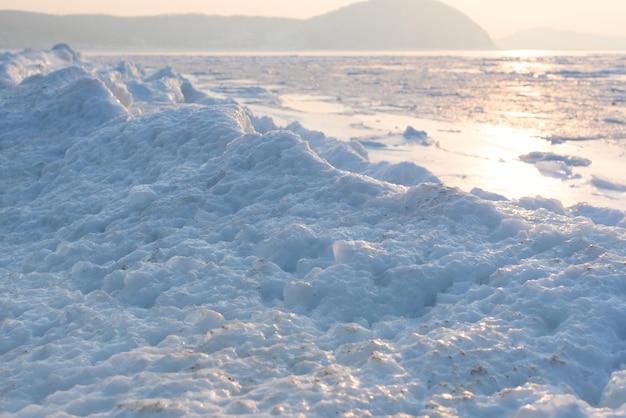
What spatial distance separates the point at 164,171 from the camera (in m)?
5.67

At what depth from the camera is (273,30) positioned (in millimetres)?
139750

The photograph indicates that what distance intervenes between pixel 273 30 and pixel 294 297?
471 ft

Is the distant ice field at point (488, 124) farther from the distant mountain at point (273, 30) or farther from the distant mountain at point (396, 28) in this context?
the distant mountain at point (396, 28)

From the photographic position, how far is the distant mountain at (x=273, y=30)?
10600cm

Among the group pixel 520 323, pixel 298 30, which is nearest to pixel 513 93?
pixel 520 323

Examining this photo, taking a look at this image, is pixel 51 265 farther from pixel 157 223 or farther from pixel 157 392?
pixel 157 392

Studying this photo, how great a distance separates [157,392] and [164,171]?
3328 mm

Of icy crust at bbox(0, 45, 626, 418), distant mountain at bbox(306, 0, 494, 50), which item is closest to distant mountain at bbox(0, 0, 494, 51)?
distant mountain at bbox(306, 0, 494, 50)

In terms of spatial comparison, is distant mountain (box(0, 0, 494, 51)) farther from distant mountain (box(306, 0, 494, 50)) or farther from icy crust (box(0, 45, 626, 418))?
icy crust (box(0, 45, 626, 418))

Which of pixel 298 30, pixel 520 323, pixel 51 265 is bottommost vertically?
pixel 51 265

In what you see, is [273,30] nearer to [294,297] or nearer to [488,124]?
[488,124]

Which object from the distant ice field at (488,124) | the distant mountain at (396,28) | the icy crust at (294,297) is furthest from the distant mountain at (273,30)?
the icy crust at (294,297)

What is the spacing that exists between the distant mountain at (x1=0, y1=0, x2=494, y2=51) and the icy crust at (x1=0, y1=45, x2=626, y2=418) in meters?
99.8

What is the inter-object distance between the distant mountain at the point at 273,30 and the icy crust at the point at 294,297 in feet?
327
